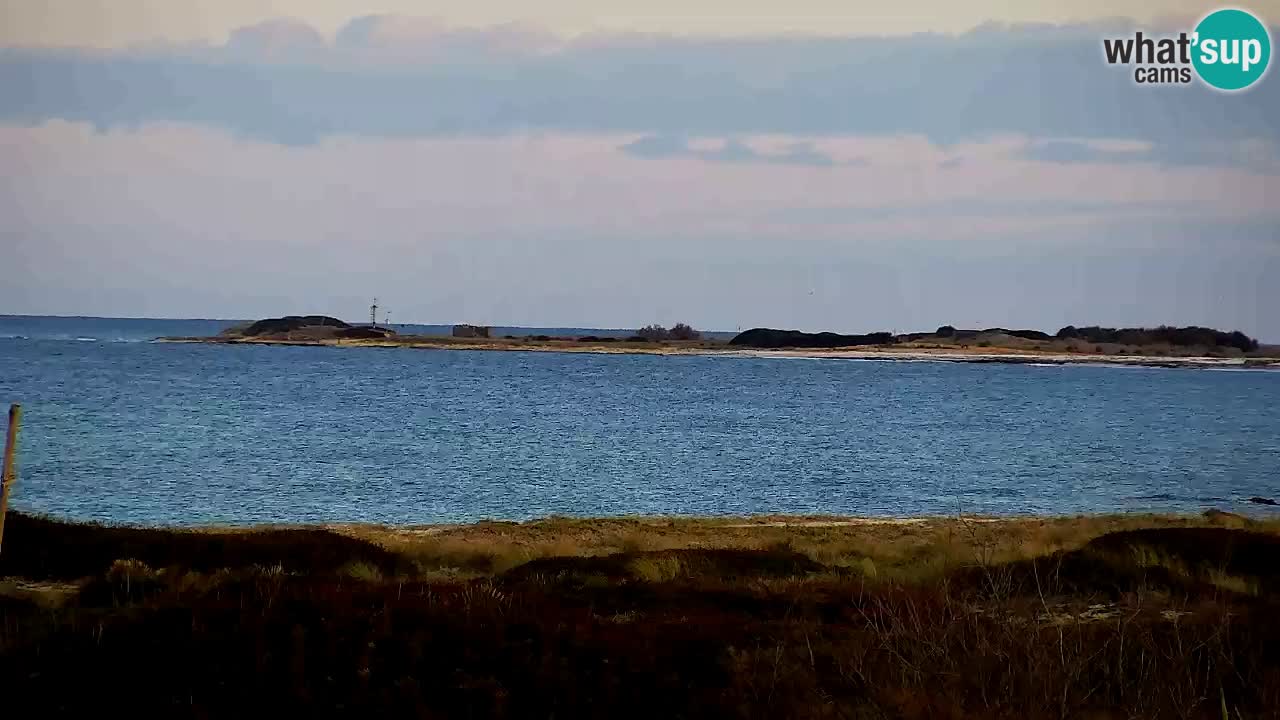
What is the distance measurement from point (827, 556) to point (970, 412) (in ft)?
281

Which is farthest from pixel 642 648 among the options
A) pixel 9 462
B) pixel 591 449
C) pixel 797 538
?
pixel 591 449

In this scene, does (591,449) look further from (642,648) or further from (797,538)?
(642,648)

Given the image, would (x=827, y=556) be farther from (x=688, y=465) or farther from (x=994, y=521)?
(x=688, y=465)

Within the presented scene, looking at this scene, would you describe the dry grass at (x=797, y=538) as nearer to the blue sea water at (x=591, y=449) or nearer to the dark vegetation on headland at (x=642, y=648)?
the dark vegetation on headland at (x=642, y=648)

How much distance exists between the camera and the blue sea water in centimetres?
4328

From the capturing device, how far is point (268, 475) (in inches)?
1939

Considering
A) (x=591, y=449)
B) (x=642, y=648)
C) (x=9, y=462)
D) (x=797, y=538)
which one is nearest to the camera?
(x=642, y=648)

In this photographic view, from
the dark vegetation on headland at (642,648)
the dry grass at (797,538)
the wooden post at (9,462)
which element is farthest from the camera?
the dry grass at (797,538)

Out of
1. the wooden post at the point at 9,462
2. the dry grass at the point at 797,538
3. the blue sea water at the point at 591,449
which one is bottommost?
the blue sea water at the point at 591,449

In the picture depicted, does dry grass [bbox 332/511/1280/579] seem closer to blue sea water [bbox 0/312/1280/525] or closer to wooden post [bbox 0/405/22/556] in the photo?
blue sea water [bbox 0/312/1280/525]

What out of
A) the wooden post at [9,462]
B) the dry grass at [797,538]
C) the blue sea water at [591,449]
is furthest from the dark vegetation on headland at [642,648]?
the blue sea water at [591,449]

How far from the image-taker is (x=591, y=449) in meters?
63.7

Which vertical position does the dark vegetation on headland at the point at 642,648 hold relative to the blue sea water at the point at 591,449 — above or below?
above

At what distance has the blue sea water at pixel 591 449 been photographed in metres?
43.3
